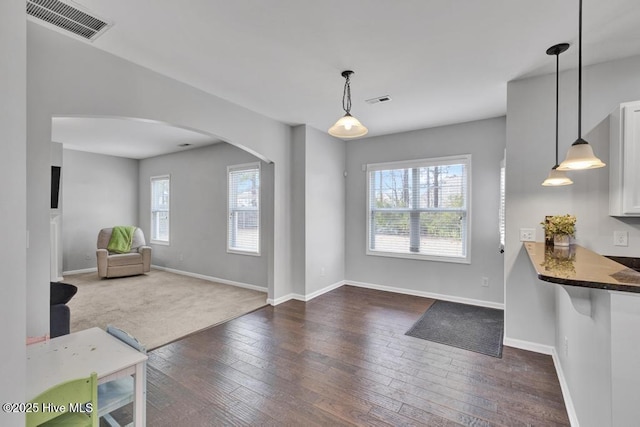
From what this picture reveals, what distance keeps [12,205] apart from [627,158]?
3.52 metres

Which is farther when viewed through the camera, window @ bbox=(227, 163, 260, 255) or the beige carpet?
window @ bbox=(227, 163, 260, 255)

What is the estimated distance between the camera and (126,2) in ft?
6.26

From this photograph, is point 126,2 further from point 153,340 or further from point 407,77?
point 153,340

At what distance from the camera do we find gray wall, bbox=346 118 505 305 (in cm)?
Answer: 421

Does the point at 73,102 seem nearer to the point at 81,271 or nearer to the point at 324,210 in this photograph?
the point at 324,210

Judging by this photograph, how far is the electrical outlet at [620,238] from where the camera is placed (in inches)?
99.1

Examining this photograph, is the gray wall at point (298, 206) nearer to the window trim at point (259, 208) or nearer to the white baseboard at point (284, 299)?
the white baseboard at point (284, 299)

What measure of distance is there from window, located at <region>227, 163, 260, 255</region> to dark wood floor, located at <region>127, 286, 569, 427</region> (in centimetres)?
214

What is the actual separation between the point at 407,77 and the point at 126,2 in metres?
2.39

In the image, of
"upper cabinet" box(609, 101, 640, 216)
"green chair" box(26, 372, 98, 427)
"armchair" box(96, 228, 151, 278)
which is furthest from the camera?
"armchair" box(96, 228, 151, 278)

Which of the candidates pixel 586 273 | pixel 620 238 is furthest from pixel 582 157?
pixel 620 238

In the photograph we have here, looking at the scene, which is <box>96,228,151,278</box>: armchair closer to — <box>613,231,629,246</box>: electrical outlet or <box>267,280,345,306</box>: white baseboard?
<box>267,280,345,306</box>: white baseboard

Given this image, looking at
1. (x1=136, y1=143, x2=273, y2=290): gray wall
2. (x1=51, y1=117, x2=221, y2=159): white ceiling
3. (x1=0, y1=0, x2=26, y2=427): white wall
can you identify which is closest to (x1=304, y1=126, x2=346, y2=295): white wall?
(x1=136, y1=143, x2=273, y2=290): gray wall

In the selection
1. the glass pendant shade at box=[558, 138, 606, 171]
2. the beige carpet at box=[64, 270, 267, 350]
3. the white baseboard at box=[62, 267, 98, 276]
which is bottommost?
the beige carpet at box=[64, 270, 267, 350]
